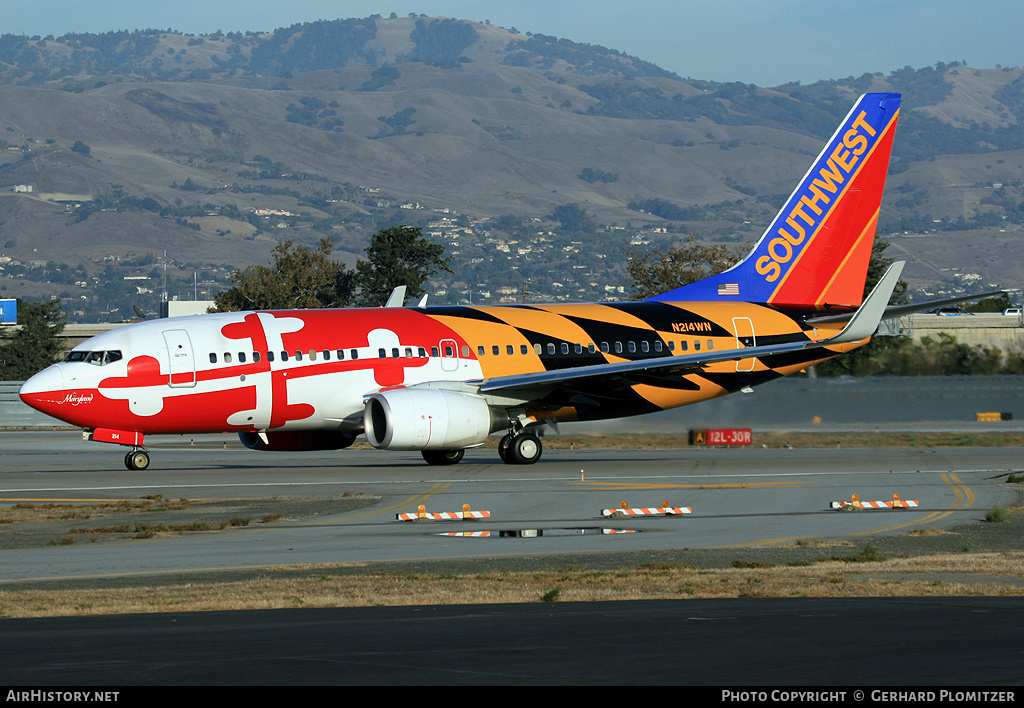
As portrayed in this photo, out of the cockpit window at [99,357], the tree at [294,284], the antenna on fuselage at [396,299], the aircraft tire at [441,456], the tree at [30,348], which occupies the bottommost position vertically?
the aircraft tire at [441,456]

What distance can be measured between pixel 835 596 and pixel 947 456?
2384cm

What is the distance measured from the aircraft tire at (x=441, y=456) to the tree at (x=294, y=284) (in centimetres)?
5831

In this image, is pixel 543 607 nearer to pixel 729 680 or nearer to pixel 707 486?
pixel 729 680

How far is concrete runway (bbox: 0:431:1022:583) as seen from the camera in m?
19.5

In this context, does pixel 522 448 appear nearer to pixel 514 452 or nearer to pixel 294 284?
pixel 514 452

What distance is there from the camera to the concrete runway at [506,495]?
19.5 metres

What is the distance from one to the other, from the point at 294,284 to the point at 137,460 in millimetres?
63889

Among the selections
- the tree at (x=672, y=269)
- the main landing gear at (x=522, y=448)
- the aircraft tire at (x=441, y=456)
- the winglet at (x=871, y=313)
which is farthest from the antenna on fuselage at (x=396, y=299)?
the tree at (x=672, y=269)

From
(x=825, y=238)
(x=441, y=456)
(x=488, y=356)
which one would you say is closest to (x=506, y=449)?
(x=441, y=456)

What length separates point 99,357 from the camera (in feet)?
108

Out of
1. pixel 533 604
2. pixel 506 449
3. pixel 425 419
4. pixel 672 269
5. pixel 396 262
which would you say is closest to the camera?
pixel 533 604

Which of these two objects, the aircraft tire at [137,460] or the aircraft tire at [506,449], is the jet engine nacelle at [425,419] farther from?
the aircraft tire at [137,460]

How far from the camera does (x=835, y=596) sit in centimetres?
1470

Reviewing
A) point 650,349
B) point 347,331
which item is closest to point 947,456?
point 650,349
